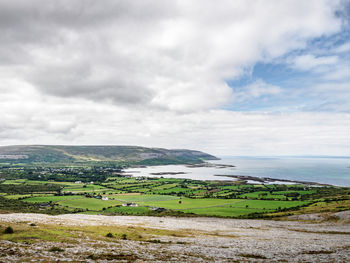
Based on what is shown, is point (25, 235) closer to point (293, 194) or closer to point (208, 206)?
point (208, 206)

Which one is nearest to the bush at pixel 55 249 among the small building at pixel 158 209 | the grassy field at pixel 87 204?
the small building at pixel 158 209

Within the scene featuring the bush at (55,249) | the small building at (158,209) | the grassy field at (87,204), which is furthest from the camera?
the grassy field at (87,204)

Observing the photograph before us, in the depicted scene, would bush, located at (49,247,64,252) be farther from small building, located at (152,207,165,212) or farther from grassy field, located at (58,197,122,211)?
grassy field, located at (58,197,122,211)

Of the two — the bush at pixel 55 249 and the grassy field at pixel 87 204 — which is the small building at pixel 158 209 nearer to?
the grassy field at pixel 87 204

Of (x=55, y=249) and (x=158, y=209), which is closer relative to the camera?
(x=55, y=249)

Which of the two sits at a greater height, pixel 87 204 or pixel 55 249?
pixel 55 249

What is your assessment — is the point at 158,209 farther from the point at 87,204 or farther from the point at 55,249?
the point at 55,249

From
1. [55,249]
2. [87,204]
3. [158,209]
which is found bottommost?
[87,204]

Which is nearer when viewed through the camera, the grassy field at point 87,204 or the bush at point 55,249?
the bush at point 55,249

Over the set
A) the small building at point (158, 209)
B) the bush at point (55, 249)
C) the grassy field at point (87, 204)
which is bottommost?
the grassy field at point (87, 204)

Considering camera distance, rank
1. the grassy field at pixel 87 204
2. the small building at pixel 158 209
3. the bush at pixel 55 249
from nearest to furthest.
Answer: the bush at pixel 55 249 → the small building at pixel 158 209 → the grassy field at pixel 87 204

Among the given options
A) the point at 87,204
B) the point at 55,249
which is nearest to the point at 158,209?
the point at 87,204
